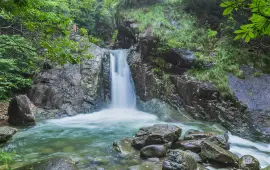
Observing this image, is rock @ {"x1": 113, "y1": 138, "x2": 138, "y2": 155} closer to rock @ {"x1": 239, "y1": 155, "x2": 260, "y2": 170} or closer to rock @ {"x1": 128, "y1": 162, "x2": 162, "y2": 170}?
rock @ {"x1": 128, "y1": 162, "x2": 162, "y2": 170}

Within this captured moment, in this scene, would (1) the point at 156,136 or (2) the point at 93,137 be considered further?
(2) the point at 93,137

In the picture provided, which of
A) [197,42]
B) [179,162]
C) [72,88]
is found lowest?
[179,162]

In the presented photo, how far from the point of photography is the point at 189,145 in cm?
604

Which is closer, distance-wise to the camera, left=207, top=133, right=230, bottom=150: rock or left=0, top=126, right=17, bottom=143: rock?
left=207, top=133, right=230, bottom=150: rock

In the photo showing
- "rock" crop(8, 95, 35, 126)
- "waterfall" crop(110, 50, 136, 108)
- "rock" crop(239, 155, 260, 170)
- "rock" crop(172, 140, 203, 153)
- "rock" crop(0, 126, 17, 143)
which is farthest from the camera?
"waterfall" crop(110, 50, 136, 108)

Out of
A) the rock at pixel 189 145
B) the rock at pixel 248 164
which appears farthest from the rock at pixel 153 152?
the rock at pixel 248 164

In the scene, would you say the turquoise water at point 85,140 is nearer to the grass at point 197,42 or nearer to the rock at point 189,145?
the rock at point 189,145

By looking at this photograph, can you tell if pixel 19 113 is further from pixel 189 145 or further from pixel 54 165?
pixel 189 145

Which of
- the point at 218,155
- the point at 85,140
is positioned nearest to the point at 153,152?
the point at 218,155

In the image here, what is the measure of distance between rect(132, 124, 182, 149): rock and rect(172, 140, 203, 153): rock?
0.20 metres

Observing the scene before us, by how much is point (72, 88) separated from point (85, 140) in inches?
211

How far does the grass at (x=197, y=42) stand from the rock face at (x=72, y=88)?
10.9ft

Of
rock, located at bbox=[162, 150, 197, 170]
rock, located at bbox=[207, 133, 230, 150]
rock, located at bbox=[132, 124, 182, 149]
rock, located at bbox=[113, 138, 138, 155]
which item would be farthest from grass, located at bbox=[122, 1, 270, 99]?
rock, located at bbox=[162, 150, 197, 170]

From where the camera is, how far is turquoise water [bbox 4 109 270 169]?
562cm
